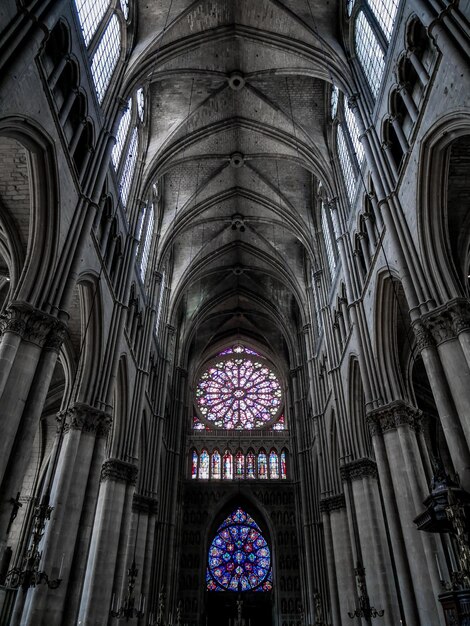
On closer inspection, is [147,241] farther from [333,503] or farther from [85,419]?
[333,503]

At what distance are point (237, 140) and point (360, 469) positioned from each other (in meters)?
16.2

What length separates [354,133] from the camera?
19.8m

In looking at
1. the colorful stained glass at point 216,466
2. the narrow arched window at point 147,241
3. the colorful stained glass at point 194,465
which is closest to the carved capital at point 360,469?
the narrow arched window at point 147,241

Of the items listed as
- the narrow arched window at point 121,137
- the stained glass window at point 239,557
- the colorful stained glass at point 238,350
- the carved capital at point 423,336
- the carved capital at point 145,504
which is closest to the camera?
the carved capital at point 423,336

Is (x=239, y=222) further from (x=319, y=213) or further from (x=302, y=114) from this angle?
(x=302, y=114)

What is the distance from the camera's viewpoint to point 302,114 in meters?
23.7

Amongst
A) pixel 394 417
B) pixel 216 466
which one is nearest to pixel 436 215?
pixel 394 417

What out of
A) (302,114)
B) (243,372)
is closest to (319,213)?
(302,114)

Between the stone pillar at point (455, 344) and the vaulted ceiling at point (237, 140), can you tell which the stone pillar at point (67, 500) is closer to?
the stone pillar at point (455, 344)

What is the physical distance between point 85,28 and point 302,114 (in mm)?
10847

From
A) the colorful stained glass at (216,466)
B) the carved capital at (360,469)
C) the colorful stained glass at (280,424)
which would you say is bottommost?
the carved capital at (360,469)

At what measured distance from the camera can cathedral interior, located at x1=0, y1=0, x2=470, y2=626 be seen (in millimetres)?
11453

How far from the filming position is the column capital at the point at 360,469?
1833 centimetres

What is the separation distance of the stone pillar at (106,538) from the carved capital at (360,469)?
7.56 metres
